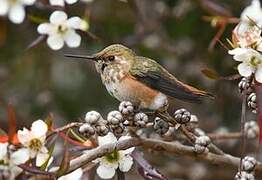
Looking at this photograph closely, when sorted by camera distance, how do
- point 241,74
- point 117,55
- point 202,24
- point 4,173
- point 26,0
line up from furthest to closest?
point 202,24, point 26,0, point 117,55, point 241,74, point 4,173

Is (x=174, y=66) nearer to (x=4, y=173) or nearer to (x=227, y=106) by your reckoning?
(x=227, y=106)

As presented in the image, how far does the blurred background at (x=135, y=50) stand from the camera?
9.05ft

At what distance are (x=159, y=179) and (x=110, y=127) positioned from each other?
0.14 meters

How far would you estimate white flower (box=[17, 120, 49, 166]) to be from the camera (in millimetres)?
1515

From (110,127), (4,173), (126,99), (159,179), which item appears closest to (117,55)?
(126,99)

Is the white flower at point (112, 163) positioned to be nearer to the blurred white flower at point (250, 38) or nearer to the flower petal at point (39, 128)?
the flower petal at point (39, 128)

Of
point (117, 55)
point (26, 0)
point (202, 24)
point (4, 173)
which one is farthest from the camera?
point (202, 24)

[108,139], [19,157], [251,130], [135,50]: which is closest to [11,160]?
[19,157]

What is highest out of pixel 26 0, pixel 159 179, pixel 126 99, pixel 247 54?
pixel 26 0

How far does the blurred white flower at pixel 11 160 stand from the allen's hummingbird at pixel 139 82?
0.31 m

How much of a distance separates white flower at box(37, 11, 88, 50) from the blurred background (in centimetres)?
65

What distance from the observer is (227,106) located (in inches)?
111

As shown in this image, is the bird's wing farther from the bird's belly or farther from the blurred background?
the blurred background

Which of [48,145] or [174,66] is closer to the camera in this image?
[48,145]
